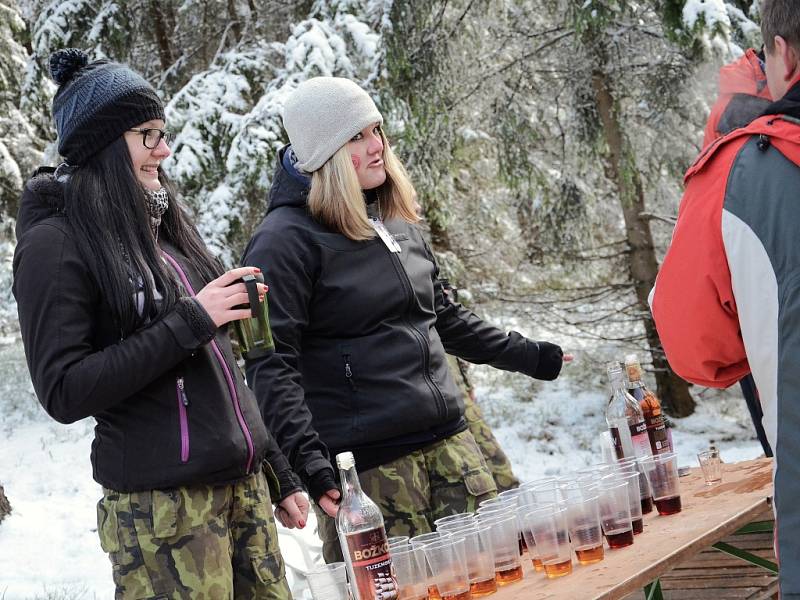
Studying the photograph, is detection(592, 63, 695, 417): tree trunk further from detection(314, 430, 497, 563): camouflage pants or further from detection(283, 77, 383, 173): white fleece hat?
detection(314, 430, 497, 563): camouflage pants

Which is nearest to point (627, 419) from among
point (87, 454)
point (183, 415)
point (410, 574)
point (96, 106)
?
point (410, 574)

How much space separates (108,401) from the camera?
8.16ft

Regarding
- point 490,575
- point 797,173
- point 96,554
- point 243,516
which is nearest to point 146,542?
point 243,516

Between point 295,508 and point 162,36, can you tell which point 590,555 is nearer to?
point 295,508

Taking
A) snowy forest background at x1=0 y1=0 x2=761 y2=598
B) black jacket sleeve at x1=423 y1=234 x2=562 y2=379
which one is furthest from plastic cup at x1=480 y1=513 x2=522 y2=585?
snowy forest background at x1=0 y1=0 x2=761 y2=598

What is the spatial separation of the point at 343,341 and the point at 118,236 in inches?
34.1

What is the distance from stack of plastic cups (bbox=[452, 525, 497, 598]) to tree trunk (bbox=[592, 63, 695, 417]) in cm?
686

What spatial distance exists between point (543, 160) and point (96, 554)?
18.7 ft

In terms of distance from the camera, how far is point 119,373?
8.10ft

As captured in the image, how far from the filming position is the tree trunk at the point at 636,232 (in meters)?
8.95

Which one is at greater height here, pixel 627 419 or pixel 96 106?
pixel 96 106

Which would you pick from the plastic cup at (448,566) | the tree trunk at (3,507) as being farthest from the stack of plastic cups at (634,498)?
the tree trunk at (3,507)

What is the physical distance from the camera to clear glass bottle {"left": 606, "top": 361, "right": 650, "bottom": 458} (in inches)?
120

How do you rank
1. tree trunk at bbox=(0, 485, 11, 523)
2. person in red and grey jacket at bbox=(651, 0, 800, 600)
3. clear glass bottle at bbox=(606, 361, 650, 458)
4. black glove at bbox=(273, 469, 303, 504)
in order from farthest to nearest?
tree trunk at bbox=(0, 485, 11, 523) < clear glass bottle at bbox=(606, 361, 650, 458) < black glove at bbox=(273, 469, 303, 504) < person in red and grey jacket at bbox=(651, 0, 800, 600)
